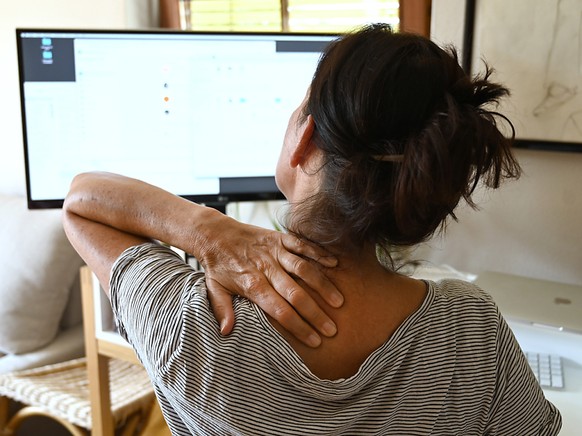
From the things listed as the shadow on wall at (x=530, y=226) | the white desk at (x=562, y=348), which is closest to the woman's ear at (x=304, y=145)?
the white desk at (x=562, y=348)

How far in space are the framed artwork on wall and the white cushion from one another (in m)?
1.29

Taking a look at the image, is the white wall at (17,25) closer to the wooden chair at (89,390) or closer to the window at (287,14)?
the window at (287,14)

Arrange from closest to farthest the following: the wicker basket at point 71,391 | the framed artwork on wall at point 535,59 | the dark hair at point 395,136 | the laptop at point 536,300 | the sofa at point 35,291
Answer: the dark hair at point 395,136
the laptop at point 536,300
the framed artwork on wall at point 535,59
the wicker basket at point 71,391
the sofa at point 35,291

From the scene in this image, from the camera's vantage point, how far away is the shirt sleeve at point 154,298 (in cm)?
74

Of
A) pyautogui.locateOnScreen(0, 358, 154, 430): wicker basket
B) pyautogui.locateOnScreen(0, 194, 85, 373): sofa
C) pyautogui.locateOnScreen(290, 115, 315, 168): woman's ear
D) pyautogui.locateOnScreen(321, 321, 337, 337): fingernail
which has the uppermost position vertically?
pyautogui.locateOnScreen(290, 115, 315, 168): woman's ear

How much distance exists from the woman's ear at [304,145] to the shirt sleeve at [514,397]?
30cm

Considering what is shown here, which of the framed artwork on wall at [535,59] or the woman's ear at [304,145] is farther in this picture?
the framed artwork on wall at [535,59]

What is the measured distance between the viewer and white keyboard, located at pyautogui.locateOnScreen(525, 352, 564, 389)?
125cm

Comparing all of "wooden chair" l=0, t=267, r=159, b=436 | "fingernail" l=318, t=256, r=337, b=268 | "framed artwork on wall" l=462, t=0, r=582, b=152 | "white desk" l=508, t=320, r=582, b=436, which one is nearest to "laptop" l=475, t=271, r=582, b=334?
"white desk" l=508, t=320, r=582, b=436

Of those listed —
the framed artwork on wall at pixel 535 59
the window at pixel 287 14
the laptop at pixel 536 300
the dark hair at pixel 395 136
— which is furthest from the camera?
the window at pixel 287 14

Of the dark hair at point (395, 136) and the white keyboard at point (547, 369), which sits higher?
the dark hair at point (395, 136)

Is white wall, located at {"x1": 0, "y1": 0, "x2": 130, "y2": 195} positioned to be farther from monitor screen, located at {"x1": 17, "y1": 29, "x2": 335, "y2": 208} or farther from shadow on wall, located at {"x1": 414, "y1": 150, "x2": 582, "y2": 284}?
shadow on wall, located at {"x1": 414, "y1": 150, "x2": 582, "y2": 284}

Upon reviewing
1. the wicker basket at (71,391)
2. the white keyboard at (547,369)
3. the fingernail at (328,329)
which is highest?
the fingernail at (328,329)

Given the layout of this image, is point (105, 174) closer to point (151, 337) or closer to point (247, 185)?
point (151, 337)
